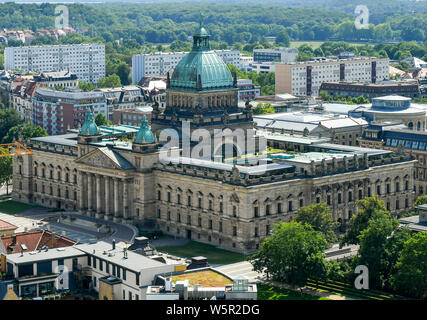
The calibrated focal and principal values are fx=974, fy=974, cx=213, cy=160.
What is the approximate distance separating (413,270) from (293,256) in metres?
16.4

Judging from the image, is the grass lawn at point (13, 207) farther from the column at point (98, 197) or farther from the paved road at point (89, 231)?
the column at point (98, 197)

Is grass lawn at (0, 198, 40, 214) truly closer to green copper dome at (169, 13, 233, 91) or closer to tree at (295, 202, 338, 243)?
green copper dome at (169, 13, 233, 91)

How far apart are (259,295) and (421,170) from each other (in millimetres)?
79176

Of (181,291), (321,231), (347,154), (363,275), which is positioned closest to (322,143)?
(347,154)

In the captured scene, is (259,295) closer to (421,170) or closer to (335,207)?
(335,207)

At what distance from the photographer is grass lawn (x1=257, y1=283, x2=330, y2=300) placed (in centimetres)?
12419

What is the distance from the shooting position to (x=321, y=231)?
146125 millimetres

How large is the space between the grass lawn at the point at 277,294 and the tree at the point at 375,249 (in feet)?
28.2

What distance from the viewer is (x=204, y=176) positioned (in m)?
159

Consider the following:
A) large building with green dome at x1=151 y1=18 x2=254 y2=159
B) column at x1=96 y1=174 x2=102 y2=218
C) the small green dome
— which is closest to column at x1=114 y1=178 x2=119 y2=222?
column at x1=96 y1=174 x2=102 y2=218

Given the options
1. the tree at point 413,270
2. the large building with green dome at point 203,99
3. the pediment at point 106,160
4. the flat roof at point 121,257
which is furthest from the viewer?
the large building with green dome at point 203,99

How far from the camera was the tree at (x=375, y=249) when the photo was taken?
5012 inches

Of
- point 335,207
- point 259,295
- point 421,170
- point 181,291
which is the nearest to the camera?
point 181,291

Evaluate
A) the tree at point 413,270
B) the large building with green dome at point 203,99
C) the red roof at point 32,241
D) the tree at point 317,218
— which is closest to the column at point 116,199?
the large building with green dome at point 203,99
